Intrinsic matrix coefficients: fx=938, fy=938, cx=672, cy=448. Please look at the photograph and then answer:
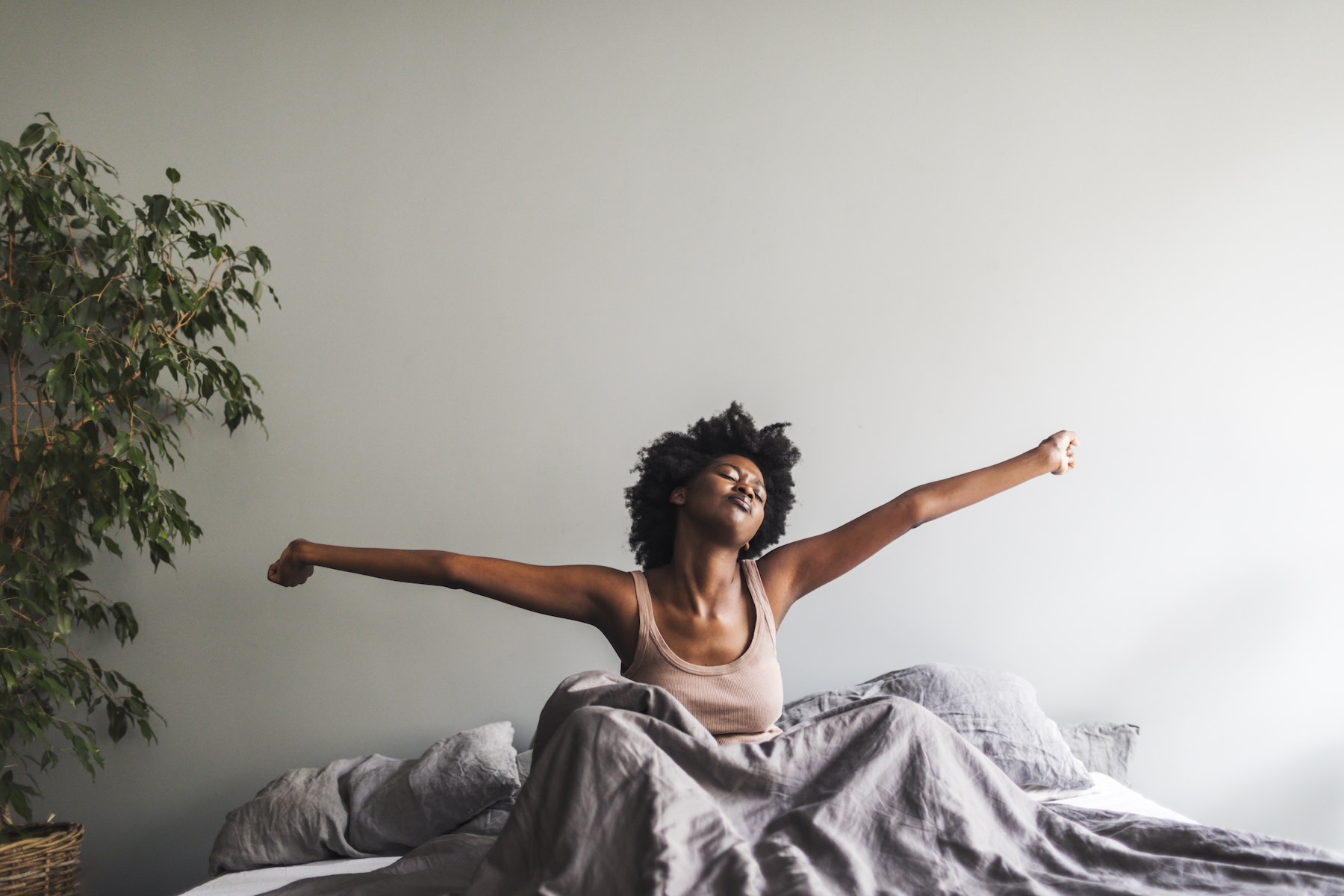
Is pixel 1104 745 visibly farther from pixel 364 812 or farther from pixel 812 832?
pixel 364 812

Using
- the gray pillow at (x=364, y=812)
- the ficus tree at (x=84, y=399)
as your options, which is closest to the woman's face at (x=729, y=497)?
the gray pillow at (x=364, y=812)

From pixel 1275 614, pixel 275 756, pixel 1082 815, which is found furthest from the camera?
pixel 1275 614

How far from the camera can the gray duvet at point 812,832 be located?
110 centimetres

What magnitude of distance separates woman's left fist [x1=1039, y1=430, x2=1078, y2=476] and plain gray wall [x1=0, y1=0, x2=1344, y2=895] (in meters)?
0.66

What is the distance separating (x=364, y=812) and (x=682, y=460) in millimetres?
966

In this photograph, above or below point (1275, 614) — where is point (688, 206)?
above

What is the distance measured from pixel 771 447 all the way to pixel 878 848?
0.93 meters

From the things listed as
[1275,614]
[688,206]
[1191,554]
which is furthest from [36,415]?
[1275,614]

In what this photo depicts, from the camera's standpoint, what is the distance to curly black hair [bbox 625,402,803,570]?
195 cm

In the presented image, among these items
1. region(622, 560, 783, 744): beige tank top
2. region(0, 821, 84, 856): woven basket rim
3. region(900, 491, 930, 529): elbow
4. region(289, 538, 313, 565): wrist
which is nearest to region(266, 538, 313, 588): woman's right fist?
region(289, 538, 313, 565): wrist

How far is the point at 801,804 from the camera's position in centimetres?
125

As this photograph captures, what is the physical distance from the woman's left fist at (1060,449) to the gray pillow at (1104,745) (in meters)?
0.82

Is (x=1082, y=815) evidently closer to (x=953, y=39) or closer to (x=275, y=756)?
(x=275, y=756)

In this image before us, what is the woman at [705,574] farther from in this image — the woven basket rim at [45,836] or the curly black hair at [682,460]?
the woven basket rim at [45,836]
